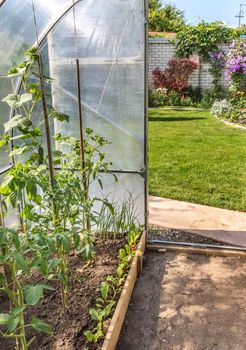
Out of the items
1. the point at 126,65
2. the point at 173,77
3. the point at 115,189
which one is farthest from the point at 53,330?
the point at 173,77

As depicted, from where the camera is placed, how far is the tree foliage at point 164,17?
732 inches

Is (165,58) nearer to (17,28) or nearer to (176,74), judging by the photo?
(176,74)

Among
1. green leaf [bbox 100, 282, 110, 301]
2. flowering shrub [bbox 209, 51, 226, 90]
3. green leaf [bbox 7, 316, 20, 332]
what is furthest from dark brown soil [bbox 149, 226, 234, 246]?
flowering shrub [bbox 209, 51, 226, 90]

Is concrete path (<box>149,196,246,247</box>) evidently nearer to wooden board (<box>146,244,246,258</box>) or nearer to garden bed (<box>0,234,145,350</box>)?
wooden board (<box>146,244,246,258</box>)

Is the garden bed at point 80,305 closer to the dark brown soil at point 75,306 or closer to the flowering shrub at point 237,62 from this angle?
the dark brown soil at point 75,306

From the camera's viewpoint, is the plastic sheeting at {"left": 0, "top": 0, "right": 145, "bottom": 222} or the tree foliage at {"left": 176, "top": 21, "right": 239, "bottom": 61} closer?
the plastic sheeting at {"left": 0, "top": 0, "right": 145, "bottom": 222}

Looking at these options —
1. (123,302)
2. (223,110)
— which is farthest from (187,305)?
(223,110)

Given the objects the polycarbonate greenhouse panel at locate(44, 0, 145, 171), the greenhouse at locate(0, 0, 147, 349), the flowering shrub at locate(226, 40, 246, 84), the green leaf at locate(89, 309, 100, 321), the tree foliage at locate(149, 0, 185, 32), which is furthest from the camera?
the tree foliage at locate(149, 0, 185, 32)

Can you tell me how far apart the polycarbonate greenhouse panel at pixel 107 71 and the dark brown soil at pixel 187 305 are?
79 cm

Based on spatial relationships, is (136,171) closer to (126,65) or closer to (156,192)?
(126,65)

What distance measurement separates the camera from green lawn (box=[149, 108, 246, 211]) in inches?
142

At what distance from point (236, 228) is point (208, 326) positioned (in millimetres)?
1194

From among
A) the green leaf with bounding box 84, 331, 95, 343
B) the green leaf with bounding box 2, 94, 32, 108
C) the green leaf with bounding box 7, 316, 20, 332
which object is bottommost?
the green leaf with bounding box 84, 331, 95, 343

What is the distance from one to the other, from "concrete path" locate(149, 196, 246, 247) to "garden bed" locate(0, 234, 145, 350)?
2.16 ft
